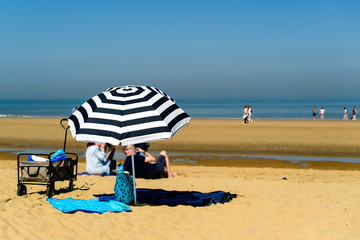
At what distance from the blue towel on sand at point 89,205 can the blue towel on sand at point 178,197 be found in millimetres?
361

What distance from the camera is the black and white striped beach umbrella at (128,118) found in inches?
253

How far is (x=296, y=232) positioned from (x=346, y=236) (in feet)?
2.34

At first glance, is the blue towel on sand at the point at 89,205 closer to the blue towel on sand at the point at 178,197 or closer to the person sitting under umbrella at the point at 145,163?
the blue towel on sand at the point at 178,197

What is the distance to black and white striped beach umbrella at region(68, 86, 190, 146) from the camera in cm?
643

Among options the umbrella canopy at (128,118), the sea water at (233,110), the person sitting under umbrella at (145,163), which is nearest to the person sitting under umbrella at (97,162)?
the person sitting under umbrella at (145,163)

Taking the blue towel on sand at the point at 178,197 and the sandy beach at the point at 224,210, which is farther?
the blue towel on sand at the point at 178,197

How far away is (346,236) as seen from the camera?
596cm

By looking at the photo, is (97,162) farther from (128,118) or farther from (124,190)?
(128,118)

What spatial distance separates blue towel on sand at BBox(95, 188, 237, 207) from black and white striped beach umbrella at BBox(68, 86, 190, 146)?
1.71m

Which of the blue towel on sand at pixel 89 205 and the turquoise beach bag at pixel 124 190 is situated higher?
the turquoise beach bag at pixel 124 190

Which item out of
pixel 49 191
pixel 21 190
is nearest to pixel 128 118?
pixel 49 191

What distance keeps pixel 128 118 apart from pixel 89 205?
1921 mm

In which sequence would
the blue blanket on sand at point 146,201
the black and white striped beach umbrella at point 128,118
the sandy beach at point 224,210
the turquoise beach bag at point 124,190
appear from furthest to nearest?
the turquoise beach bag at point 124,190, the blue blanket on sand at point 146,201, the black and white striped beach umbrella at point 128,118, the sandy beach at point 224,210

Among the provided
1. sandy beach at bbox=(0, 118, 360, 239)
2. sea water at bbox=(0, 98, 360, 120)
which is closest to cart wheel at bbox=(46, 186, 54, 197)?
sandy beach at bbox=(0, 118, 360, 239)
